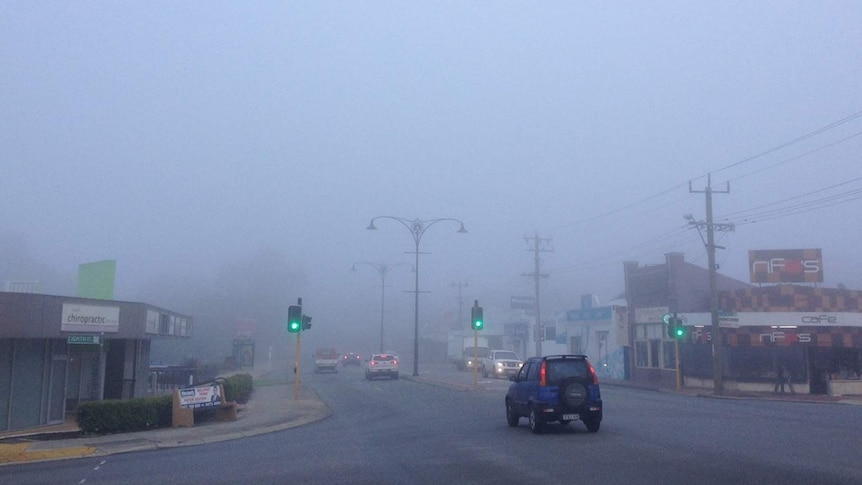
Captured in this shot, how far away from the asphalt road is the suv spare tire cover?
0.73 metres

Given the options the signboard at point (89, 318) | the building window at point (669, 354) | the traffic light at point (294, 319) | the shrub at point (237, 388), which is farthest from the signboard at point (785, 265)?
the signboard at point (89, 318)

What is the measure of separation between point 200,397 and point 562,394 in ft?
36.5

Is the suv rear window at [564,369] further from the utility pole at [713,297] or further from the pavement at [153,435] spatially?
the utility pole at [713,297]

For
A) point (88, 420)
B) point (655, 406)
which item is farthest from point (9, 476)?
point (655, 406)

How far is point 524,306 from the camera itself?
104688 millimetres

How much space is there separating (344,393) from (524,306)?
6705 cm

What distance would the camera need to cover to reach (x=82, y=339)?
25.8 metres

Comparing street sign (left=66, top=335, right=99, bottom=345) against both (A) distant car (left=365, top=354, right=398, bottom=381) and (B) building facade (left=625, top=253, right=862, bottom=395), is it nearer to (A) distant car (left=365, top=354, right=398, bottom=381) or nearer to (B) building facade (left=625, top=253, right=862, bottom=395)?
(A) distant car (left=365, top=354, right=398, bottom=381)

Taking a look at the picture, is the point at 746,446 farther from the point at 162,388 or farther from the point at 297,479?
the point at 162,388

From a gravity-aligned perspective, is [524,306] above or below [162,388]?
above

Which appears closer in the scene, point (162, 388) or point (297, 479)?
point (297, 479)

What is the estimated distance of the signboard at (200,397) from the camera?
78.2 ft

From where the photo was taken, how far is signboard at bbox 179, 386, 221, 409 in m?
23.8

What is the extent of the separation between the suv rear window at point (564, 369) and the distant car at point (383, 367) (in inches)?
1369
